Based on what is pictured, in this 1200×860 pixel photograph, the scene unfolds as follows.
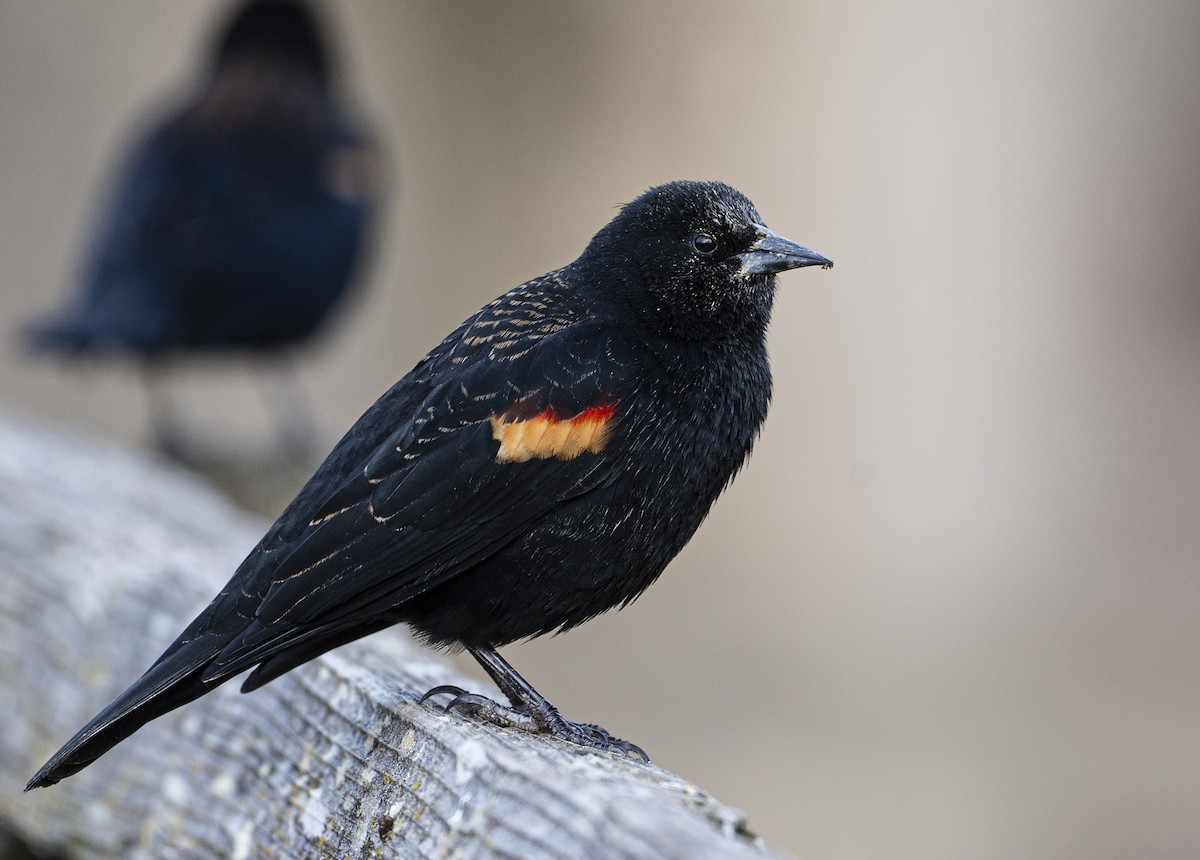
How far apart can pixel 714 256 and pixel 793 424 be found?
528 cm

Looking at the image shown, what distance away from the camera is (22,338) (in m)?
5.01

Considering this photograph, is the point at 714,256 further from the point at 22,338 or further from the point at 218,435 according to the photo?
the point at 218,435

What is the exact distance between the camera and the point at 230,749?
2.30 m

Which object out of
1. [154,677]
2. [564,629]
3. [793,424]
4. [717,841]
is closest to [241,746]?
[154,677]

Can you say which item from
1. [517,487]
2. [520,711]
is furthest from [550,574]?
[520,711]

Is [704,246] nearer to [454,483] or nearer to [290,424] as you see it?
[454,483]

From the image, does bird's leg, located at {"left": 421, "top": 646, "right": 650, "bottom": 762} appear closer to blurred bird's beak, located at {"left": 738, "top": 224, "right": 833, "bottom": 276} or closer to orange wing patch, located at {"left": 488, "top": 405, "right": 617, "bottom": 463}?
orange wing patch, located at {"left": 488, "top": 405, "right": 617, "bottom": 463}

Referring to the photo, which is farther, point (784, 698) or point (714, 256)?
point (784, 698)

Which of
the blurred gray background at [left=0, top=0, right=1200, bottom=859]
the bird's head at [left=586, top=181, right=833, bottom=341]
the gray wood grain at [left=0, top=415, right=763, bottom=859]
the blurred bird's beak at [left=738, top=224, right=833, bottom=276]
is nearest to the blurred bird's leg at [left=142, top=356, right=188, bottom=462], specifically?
the blurred gray background at [left=0, top=0, right=1200, bottom=859]

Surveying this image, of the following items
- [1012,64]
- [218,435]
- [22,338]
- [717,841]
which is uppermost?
[1012,64]

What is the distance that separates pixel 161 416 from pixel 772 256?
3631 mm

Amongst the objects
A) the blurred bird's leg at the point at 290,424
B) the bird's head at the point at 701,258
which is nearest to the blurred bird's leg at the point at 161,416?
the blurred bird's leg at the point at 290,424

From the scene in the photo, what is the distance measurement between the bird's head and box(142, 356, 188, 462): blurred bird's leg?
3.02 metres

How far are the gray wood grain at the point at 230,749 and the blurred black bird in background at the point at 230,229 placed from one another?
71.9 inches
